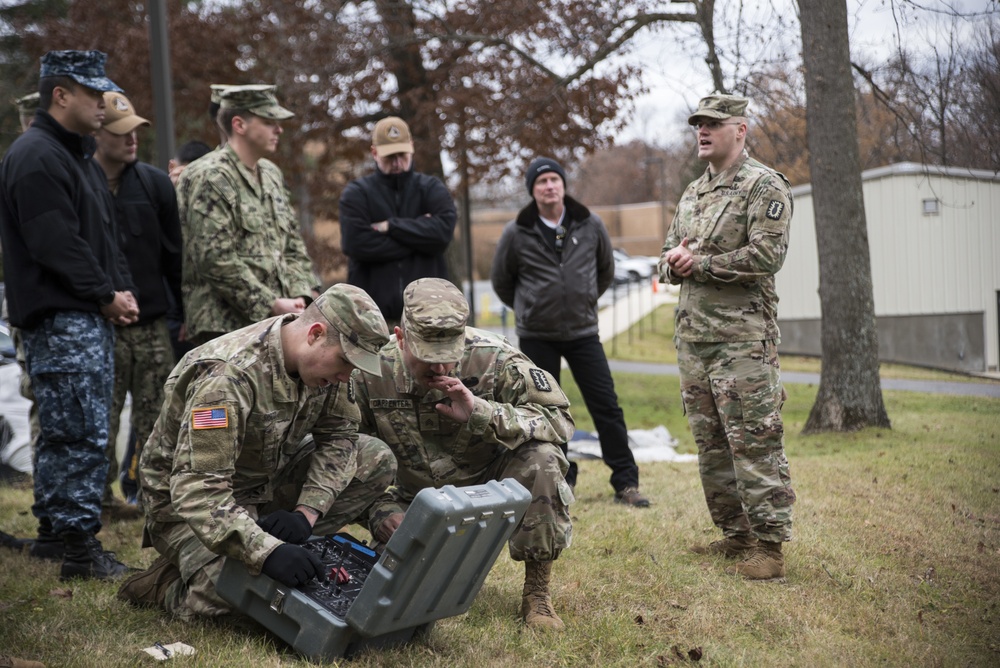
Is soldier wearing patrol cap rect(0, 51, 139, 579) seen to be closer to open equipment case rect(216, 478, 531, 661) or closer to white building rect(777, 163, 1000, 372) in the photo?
open equipment case rect(216, 478, 531, 661)

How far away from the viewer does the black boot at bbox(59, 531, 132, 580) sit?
429cm

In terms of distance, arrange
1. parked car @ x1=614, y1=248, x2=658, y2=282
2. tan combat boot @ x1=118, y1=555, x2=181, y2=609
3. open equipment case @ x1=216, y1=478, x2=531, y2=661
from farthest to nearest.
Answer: parked car @ x1=614, y1=248, x2=658, y2=282 → tan combat boot @ x1=118, y1=555, x2=181, y2=609 → open equipment case @ x1=216, y1=478, x2=531, y2=661

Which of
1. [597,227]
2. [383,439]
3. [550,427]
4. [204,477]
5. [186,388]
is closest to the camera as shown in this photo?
[204,477]

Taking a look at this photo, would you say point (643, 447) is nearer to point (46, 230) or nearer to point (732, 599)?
point (732, 599)

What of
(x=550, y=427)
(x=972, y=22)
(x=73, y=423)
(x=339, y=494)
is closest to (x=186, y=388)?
(x=339, y=494)

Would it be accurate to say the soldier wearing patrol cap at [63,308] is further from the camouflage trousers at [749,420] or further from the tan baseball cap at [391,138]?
the camouflage trousers at [749,420]

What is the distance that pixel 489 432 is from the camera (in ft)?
12.3

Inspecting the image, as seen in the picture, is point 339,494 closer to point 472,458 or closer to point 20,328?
point 472,458

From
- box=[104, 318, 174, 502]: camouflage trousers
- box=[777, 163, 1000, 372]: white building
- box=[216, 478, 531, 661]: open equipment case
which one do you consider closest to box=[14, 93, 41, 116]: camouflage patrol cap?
box=[104, 318, 174, 502]: camouflage trousers

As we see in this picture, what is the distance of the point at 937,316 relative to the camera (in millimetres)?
4523

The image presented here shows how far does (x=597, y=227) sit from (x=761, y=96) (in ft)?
10.1

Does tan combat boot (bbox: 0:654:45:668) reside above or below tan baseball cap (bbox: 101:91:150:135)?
below

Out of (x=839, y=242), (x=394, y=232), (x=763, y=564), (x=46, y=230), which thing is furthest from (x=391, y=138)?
(x=839, y=242)

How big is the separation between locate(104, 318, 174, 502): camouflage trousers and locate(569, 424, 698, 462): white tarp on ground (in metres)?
3.44
